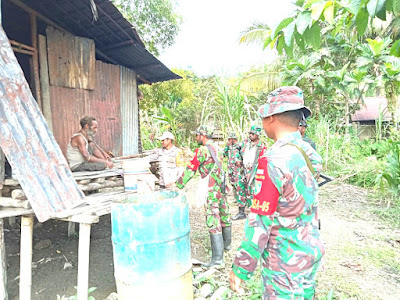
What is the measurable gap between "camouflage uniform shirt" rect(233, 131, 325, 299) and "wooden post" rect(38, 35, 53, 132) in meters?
4.57

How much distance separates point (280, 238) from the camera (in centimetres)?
159

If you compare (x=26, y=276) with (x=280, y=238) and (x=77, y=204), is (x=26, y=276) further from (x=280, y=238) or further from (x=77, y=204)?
(x=280, y=238)

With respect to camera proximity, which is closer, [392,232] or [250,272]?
[250,272]

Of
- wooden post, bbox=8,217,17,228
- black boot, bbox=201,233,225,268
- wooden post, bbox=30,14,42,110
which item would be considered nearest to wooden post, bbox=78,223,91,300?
black boot, bbox=201,233,225,268

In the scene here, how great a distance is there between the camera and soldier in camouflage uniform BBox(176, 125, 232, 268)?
148 inches

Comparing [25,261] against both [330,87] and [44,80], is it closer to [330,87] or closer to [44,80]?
[44,80]

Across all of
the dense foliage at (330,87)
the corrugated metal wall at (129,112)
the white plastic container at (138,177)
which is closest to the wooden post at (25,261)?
the white plastic container at (138,177)

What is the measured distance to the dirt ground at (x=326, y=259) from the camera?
3.29m

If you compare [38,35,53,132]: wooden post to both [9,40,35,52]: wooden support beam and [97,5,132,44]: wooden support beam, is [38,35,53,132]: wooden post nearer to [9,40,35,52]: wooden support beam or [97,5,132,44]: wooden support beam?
[9,40,35,52]: wooden support beam

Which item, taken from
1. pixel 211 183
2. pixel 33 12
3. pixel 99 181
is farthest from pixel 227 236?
pixel 33 12

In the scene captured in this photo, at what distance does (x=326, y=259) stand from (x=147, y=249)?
8.92 ft

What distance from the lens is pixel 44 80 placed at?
4.99 meters

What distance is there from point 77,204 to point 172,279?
1239mm

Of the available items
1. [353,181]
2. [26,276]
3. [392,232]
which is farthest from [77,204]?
[353,181]
